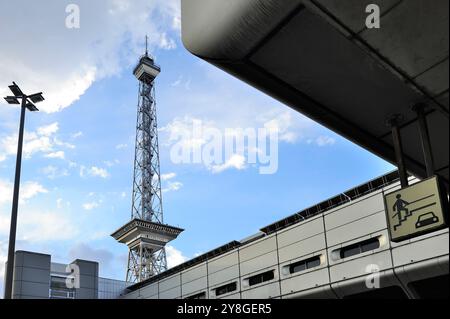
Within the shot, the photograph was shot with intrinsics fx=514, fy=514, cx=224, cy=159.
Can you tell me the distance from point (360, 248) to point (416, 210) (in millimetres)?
22343

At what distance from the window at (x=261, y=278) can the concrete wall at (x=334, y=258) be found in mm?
260

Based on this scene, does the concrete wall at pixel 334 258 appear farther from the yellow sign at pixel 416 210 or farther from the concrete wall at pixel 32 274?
the yellow sign at pixel 416 210

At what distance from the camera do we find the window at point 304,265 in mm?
30578

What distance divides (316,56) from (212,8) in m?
1.41

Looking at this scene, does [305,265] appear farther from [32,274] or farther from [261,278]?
[32,274]

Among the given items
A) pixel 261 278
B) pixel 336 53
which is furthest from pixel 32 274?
pixel 336 53

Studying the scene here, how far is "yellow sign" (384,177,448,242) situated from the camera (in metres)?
6.20

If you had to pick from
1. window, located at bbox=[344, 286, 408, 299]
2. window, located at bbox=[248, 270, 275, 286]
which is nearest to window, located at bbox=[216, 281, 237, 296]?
window, located at bbox=[248, 270, 275, 286]

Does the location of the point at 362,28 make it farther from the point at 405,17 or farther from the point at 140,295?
the point at 140,295

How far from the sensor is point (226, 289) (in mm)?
38188

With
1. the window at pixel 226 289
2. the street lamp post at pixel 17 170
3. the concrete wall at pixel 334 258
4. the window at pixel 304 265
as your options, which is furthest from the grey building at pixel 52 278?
the street lamp post at pixel 17 170

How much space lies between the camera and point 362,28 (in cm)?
536

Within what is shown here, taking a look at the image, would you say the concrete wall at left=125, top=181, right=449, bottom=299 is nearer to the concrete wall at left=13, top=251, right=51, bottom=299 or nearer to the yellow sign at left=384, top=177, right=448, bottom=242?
the concrete wall at left=13, top=251, right=51, bottom=299
